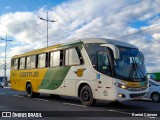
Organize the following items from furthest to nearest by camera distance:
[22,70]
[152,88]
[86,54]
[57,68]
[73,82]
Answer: [22,70] < [152,88] < [57,68] < [73,82] < [86,54]

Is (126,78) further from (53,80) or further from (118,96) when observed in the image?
(53,80)

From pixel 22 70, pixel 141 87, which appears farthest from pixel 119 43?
pixel 22 70

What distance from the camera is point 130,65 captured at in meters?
13.3

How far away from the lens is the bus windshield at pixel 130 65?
511 inches

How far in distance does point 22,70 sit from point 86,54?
335 inches

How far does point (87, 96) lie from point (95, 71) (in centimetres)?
140

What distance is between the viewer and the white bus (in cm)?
1285

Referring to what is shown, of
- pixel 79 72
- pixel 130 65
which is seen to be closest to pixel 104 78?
pixel 130 65

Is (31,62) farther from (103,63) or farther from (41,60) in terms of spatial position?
(103,63)

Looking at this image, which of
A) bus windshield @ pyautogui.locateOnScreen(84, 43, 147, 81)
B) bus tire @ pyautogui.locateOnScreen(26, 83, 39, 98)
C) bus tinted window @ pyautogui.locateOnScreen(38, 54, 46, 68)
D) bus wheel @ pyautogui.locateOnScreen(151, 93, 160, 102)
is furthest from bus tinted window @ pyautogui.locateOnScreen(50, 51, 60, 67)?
bus wheel @ pyautogui.locateOnScreen(151, 93, 160, 102)

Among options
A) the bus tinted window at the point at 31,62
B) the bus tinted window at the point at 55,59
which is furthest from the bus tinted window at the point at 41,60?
the bus tinted window at the point at 55,59

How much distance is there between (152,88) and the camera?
1848 centimetres

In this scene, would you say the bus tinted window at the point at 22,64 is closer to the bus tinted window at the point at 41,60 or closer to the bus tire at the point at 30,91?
the bus tire at the point at 30,91

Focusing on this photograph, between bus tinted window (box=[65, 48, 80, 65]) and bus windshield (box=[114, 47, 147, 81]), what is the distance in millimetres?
2599
